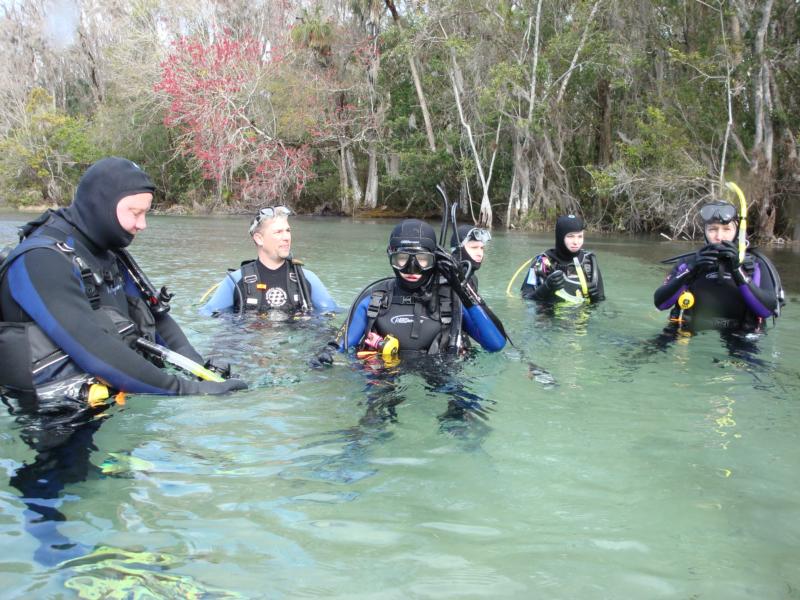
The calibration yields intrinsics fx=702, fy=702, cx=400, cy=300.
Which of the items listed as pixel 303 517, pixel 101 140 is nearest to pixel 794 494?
pixel 303 517

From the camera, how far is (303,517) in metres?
2.72

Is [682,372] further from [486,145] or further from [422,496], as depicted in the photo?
[486,145]

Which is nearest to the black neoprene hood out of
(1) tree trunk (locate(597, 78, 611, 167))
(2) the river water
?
(2) the river water

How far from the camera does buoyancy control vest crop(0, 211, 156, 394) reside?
2756 millimetres

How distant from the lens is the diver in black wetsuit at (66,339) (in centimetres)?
273

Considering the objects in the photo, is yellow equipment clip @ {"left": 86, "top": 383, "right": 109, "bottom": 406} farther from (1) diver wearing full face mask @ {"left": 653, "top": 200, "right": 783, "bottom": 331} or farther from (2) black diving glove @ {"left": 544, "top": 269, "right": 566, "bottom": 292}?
(2) black diving glove @ {"left": 544, "top": 269, "right": 566, "bottom": 292}

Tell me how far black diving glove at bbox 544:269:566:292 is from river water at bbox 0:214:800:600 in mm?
1363

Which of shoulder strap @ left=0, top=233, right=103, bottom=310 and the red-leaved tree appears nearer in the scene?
shoulder strap @ left=0, top=233, right=103, bottom=310

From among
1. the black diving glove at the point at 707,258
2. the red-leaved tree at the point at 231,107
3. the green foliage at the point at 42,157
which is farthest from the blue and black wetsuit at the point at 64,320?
the green foliage at the point at 42,157

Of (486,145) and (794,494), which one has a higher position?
(486,145)

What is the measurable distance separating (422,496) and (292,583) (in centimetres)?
78

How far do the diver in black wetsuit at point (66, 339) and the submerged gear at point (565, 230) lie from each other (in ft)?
15.4

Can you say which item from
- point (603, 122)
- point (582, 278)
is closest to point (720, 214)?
point (582, 278)

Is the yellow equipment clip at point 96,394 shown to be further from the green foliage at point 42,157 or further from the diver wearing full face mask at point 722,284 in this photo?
the green foliage at point 42,157
